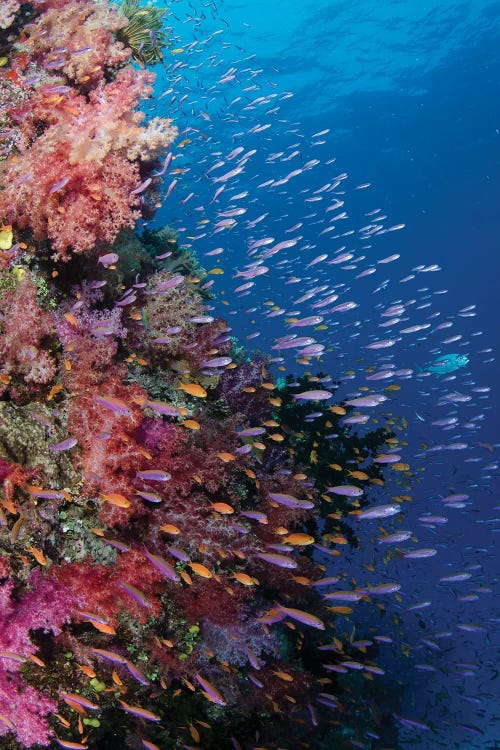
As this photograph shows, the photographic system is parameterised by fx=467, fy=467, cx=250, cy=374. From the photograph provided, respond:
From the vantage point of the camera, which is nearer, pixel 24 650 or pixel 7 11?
pixel 24 650

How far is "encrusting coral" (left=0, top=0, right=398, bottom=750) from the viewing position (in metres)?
4.56

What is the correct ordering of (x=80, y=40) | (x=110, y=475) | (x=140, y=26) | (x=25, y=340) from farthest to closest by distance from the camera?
(x=140, y=26) → (x=80, y=40) → (x=25, y=340) → (x=110, y=475)

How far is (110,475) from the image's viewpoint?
4.74m

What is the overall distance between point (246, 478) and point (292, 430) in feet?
11.3

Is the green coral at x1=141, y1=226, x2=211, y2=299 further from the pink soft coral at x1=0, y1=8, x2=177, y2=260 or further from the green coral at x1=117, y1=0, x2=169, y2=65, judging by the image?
the green coral at x1=117, y1=0, x2=169, y2=65

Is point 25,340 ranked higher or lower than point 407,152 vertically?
higher

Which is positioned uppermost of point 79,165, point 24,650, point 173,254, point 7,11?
point 7,11

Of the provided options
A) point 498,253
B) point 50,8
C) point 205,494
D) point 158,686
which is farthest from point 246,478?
point 498,253

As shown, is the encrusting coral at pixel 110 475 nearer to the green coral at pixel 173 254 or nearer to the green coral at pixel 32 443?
the green coral at pixel 32 443

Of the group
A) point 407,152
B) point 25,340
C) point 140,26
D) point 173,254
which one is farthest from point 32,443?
point 407,152

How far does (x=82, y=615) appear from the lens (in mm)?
4344

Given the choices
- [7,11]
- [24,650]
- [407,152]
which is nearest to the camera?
[24,650]

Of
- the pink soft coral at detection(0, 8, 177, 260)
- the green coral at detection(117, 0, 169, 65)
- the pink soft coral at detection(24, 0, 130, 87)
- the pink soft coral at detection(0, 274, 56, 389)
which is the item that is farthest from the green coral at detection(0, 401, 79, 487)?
the green coral at detection(117, 0, 169, 65)

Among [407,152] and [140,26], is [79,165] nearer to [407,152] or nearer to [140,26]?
[140,26]
